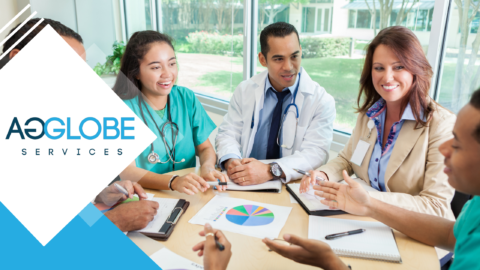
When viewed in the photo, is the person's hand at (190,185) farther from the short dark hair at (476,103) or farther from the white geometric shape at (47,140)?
the short dark hair at (476,103)

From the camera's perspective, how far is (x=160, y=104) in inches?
68.7

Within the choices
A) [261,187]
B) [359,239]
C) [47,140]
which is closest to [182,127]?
[261,187]

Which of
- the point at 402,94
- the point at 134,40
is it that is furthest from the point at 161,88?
the point at 402,94

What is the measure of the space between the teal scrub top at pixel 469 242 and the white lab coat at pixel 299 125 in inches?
31.0

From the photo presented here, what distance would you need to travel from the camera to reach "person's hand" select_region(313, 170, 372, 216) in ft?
3.66

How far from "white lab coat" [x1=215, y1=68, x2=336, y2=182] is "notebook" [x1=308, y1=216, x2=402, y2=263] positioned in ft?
1.47

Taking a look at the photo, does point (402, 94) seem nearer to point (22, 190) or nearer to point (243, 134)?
point (243, 134)

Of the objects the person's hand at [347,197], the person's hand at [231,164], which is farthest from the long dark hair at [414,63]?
the person's hand at [231,164]

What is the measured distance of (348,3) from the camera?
236 cm

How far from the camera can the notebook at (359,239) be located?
934 mm

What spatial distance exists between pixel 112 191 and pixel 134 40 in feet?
2.74

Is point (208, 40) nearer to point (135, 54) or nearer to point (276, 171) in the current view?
point (135, 54)

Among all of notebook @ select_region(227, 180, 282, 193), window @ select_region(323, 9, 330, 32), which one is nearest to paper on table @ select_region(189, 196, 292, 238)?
notebook @ select_region(227, 180, 282, 193)

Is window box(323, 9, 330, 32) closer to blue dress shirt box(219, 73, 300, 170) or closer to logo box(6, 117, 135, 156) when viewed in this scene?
blue dress shirt box(219, 73, 300, 170)
